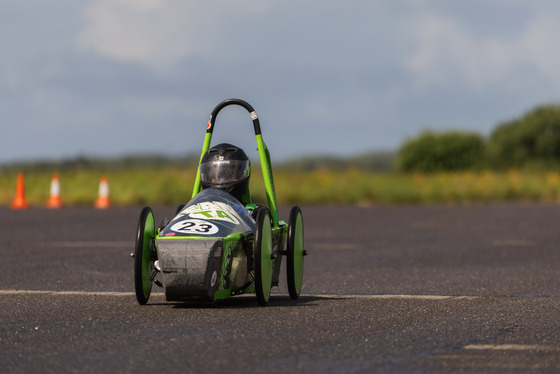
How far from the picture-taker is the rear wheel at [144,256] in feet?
23.3

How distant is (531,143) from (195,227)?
70.8 m

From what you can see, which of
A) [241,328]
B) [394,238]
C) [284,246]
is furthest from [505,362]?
[394,238]

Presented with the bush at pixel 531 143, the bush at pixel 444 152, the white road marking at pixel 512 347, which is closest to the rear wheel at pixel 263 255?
the white road marking at pixel 512 347

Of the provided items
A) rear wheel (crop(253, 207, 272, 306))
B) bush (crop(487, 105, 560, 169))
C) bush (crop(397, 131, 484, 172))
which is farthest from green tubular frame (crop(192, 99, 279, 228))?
bush (crop(397, 131, 484, 172))

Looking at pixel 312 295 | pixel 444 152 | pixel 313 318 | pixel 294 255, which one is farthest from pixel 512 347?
pixel 444 152

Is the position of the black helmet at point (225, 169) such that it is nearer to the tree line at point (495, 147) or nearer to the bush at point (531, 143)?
the tree line at point (495, 147)

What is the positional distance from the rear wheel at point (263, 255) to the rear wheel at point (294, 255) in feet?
1.12

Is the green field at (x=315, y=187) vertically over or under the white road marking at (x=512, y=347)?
over

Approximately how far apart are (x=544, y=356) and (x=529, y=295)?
3.38m

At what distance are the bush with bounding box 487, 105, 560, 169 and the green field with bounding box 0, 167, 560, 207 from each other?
36074 millimetres

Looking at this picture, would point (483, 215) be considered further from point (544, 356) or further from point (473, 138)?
point (473, 138)

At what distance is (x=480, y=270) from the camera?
11.4 metres

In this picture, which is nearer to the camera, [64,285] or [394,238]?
[64,285]

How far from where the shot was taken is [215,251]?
22.1ft
